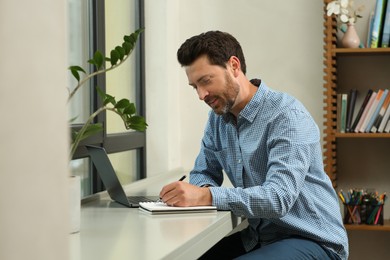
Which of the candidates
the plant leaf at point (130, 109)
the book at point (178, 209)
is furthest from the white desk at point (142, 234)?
the plant leaf at point (130, 109)

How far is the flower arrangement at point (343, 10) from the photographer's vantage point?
321 cm

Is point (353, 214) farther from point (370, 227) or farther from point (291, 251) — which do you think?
point (291, 251)

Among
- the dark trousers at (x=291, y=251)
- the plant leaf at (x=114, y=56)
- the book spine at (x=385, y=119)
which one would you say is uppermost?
the plant leaf at (x=114, y=56)

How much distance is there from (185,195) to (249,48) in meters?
1.74

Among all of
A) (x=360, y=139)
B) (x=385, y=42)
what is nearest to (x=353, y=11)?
(x=385, y=42)

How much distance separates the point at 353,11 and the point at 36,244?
3.19m

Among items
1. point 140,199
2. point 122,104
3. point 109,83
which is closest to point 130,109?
point 122,104

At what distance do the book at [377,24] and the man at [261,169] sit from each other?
1140 millimetres

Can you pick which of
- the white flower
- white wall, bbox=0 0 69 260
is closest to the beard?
the white flower

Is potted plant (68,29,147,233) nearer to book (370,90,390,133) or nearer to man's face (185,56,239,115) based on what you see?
man's face (185,56,239,115)

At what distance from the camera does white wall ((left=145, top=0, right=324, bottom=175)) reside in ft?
11.7

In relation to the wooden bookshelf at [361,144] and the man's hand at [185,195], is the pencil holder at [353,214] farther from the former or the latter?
the man's hand at [185,195]

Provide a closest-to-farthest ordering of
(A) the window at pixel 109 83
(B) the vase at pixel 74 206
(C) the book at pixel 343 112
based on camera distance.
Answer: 1. (B) the vase at pixel 74 206
2. (A) the window at pixel 109 83
3. (C) the book at pixel 343 112

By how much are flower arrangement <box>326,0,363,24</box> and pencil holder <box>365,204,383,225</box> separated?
88 centimetres
